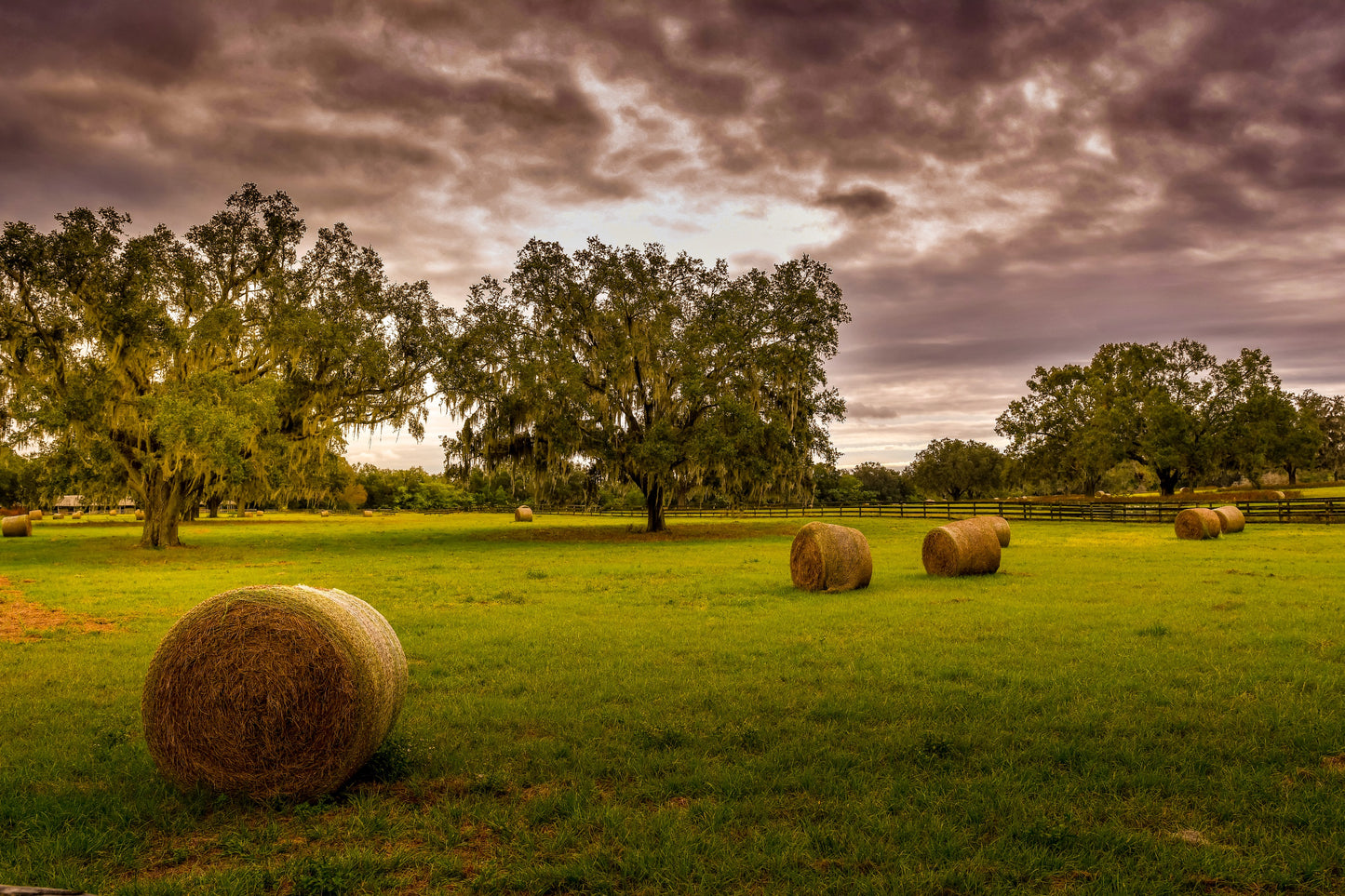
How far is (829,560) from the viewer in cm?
1492

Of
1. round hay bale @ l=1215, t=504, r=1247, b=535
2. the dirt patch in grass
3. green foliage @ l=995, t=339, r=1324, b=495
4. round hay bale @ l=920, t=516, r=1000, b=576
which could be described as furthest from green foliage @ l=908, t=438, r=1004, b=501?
the dirt patch in grass

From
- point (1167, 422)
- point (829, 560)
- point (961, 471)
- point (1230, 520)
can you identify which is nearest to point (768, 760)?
point (829, 560)

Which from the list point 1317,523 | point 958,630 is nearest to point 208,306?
point 958,630

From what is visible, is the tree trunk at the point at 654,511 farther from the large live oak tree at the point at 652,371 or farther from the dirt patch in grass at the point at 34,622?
the dirt patch in grass at the point at 34,622

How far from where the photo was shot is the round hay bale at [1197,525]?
1068 inches

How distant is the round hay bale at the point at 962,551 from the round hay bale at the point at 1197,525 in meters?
14.9

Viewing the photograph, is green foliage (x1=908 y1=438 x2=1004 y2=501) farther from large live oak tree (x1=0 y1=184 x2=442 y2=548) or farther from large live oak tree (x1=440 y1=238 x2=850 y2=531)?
large live oak tree (x1=0 y1=184 x2=442 y2=548)

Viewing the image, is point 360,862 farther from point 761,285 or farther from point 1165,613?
point 761,285

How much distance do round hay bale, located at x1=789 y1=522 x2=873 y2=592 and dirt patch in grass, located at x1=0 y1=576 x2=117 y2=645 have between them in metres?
12.3

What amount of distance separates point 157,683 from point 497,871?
10.7 ft

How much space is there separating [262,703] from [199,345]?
997 inches

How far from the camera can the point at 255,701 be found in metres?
5.48

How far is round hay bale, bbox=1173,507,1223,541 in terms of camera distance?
89.0 ft

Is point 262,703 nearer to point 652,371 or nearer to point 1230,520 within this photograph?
point 652,371
